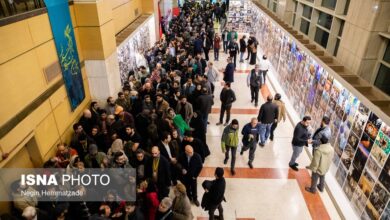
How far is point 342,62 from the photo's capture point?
20.7ft

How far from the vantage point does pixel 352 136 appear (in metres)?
5.61

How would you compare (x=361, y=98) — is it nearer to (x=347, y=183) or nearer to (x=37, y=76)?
(x=347, y=183)

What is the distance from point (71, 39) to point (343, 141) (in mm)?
6772

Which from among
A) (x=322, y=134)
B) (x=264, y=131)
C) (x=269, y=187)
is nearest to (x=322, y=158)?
(x=322, y=134)

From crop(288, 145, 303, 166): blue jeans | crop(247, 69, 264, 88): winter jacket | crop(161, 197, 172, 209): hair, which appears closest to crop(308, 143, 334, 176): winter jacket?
crop(288, 145, 303, 166): blue jeans

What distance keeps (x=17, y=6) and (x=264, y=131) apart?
21.3 feet

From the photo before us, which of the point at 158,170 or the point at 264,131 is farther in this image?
the point at 264,131

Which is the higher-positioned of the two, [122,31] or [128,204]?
[122,31]

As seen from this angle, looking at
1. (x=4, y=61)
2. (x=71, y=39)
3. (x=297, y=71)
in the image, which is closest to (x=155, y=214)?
(x=4, y=61)

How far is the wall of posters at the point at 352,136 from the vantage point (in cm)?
464

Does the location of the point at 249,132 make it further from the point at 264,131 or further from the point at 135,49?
the point at 135,49

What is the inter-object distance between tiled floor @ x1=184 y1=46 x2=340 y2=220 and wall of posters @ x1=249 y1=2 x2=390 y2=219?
803 millimetres

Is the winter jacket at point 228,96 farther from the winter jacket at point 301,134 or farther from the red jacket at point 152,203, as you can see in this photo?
the red jacket at point 152,203

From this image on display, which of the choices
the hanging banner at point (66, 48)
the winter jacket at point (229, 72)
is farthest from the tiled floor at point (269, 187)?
the hanging banner at point (66, 48)
